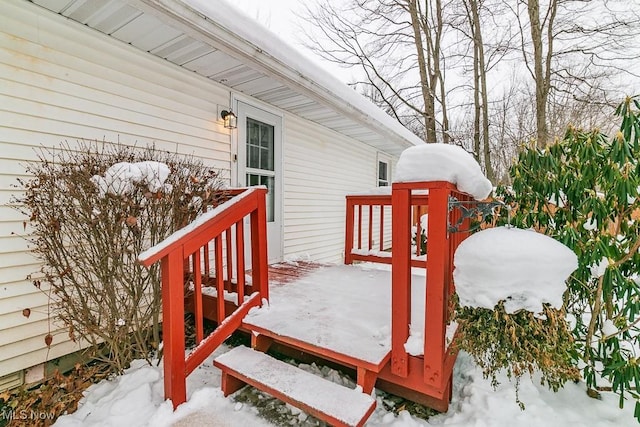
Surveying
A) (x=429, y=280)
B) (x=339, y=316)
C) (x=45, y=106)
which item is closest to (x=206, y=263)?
(x=339, y=316)

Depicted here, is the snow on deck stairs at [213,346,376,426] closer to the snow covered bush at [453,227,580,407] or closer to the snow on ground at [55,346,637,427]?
the snow on ground at [55,346,637,427]

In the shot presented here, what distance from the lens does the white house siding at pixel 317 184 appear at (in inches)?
195

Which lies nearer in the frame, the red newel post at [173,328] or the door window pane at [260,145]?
the red newel post at [173,328]

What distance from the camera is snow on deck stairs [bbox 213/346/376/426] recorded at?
1.55 metres

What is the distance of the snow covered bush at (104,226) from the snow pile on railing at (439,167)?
5.27 feet

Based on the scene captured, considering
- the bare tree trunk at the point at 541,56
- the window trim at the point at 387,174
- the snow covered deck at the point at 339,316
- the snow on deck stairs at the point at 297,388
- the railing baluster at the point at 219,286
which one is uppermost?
the bare tree trunk at the point at 541,56

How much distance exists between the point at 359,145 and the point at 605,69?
7.34 metres

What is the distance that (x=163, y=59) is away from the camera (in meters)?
3.22

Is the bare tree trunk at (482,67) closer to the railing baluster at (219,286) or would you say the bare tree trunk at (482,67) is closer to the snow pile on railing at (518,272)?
the snow pile on railing at (518,272)

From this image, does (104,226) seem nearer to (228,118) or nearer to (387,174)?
(228,118)

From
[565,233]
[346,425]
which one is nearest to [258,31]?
[565,233]

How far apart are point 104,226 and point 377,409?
86.2 inches

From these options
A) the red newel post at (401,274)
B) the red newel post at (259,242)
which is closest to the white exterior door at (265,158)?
the red newel post at (259,242)

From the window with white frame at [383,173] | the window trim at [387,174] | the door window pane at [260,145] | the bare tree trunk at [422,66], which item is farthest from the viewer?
the bare tree trunk at [422,66]
